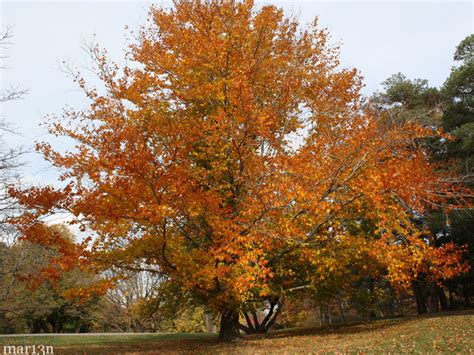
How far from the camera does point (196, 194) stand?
11547 millimetres

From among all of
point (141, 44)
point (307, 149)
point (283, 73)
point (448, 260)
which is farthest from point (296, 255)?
point (141, 44)

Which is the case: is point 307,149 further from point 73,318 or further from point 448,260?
point 73,318

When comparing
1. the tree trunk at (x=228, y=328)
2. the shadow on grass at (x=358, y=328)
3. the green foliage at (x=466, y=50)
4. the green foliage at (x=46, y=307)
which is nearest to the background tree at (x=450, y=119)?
the green foliage at (x=466, y=50)

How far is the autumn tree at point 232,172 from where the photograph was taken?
11188mm

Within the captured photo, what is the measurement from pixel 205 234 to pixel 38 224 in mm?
4771

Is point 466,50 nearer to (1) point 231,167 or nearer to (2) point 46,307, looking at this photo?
(1) point 231,167

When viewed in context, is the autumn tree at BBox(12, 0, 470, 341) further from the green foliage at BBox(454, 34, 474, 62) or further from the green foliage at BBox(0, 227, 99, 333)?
the green foliage at BBox(0, 227, 99, 333)

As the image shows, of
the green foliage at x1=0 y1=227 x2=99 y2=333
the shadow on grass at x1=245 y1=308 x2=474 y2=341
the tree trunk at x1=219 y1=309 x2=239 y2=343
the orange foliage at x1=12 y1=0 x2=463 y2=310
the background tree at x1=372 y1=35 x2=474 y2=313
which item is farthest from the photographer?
the green foliage at x1=0 y1=227 x2=99 y2=333

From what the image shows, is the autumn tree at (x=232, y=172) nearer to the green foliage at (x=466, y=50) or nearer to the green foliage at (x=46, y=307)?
the green foliage at (x=466, y=50)

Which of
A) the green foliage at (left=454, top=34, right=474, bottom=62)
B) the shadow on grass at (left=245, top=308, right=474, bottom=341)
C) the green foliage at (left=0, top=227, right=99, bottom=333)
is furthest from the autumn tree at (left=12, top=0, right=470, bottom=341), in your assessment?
the green foliage at (left=0, top=227, right=99, bottom=333)

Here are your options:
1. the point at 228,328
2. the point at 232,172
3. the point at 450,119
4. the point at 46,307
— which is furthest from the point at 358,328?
the point at 46,307

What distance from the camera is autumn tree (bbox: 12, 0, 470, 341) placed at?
36.7 ft

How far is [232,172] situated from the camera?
1449 centimetres

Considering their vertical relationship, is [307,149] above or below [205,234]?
above
